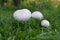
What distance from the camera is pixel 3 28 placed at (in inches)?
155

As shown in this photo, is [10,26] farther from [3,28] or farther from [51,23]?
[51,23]

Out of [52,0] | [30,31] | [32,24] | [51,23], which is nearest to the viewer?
[30,31]

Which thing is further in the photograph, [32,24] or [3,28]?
[32,24]

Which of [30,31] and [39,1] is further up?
[39,1]

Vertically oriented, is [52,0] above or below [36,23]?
above

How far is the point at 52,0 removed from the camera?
11844 mm

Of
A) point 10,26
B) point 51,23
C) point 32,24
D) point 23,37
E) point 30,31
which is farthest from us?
point 51,23

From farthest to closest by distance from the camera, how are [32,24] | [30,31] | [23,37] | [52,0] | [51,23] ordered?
[52,0]
[51,23]
[32,24]
[30,31]
[23,37]

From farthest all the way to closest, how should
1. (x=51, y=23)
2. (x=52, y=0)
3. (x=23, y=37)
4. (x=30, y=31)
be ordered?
(x=52, y=0) < (x=51, y=23) < (x=30, y=31) < (x=23, y=37)

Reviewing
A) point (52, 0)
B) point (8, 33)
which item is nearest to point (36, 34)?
point (8, 33)

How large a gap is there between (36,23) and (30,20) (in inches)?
5.5

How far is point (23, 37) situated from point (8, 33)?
0.29 metres

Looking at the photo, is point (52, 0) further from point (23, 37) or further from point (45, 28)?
point (23, 37)

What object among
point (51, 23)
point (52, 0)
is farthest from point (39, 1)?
point (51, 23)
